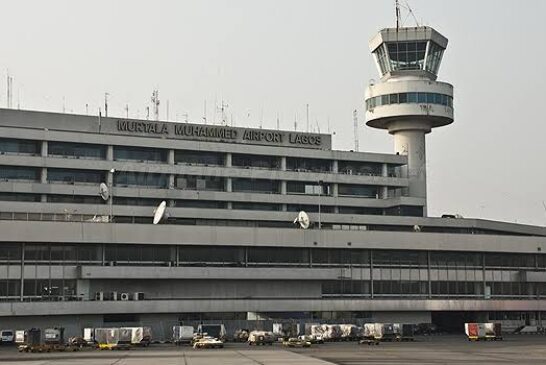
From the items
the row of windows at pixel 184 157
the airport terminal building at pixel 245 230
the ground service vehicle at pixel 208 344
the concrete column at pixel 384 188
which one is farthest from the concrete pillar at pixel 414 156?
the ground service vehicle at pixel 208 344

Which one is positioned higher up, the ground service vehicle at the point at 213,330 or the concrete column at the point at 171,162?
the concrete column at the point at 171,162

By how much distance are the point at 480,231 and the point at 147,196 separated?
160 ft

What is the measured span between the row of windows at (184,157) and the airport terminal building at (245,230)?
181 mm

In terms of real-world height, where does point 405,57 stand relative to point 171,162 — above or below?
above

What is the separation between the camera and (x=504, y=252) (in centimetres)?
10912

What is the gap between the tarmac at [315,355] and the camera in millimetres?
57531

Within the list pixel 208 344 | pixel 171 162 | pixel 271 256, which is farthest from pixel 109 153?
pixel 208 344

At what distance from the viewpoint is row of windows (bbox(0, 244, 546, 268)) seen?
91062 millimetres

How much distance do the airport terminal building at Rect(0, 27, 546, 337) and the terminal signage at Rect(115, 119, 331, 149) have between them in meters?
0.19

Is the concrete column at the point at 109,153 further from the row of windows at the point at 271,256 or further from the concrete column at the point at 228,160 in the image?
the row of windows at the point at 271,256

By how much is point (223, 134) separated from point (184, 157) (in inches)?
268

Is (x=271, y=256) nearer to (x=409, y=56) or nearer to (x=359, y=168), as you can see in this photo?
(x=359, y=168)

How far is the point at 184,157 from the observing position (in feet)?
386

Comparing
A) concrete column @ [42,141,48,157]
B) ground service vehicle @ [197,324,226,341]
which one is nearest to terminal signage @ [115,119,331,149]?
concrete column @ [42,141,48,157]
